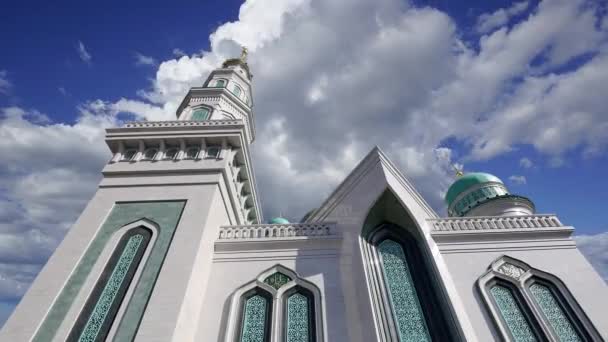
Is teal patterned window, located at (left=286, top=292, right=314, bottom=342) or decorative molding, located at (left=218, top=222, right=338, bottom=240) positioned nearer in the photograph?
teal patterned window, located at (left=286, top=292, right=314, bottom=342)

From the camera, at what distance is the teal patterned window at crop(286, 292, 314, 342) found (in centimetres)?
539

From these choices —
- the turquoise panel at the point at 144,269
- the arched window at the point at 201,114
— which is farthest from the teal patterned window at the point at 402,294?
the arched window at the point at 201,114

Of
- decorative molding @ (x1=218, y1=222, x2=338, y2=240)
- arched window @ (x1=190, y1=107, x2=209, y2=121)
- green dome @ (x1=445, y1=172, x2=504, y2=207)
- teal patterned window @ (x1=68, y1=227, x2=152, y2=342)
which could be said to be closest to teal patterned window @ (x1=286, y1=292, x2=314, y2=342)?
decorative molding @ (x1=218, y1=222, x2=338, y2=240)

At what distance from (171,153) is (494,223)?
8373 millimetres

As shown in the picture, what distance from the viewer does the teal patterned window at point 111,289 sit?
15.7ft

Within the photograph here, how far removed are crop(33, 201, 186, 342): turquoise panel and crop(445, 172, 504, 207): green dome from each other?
11165 mm

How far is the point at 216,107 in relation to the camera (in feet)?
34.2

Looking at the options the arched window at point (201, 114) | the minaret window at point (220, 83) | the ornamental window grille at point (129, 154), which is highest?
the minaret window at point (220, 83)

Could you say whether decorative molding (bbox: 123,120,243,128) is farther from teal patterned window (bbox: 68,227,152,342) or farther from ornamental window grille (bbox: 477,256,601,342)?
ornamental window grille (bbox: 477,256,601,342)

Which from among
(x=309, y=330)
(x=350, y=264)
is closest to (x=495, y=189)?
(x=350, y=264)

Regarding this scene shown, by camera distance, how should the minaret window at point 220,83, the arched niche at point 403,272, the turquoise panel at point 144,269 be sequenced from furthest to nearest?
the minaret window at point 220,83 < the arched niche at point 403,272 < the turquoise panel at point 144,269

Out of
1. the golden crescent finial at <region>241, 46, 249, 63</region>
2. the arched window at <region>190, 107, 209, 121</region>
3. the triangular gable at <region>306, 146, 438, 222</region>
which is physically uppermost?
the golden crescent finial at <region>241, 46, 249, 63</region>

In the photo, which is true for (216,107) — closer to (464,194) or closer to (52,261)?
(52,261)

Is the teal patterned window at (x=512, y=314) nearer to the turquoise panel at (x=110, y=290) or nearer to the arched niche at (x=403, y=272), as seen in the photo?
the arched niche at (x=403, y=272)
